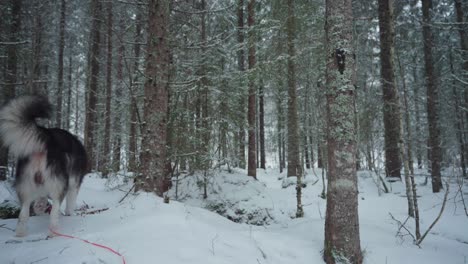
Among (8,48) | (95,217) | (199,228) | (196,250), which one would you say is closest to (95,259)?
(196,250)

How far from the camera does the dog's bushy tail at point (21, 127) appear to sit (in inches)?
135

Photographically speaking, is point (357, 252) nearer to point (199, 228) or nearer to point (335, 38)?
point (199, 228)

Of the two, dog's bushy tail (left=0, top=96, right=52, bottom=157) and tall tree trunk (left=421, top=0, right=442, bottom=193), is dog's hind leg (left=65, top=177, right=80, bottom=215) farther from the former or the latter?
tall tree trunk (left=421, top=0, right=442, bottom=193)

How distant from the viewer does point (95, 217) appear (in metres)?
4.09

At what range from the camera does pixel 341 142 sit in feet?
12.1

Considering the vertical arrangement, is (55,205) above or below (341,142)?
below

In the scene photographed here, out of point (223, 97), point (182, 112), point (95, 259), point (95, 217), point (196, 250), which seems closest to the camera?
point (95, 259)

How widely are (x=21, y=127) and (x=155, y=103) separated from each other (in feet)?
6.87

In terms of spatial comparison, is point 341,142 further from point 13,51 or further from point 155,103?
point 13,51

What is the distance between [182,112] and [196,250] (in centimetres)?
501

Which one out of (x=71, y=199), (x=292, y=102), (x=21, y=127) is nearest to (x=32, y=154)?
(x=21, y=127)

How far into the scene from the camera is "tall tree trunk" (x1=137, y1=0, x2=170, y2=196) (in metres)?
4.94

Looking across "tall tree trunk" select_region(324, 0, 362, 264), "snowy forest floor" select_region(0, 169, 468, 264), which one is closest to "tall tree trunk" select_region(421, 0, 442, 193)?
"snowy forest floor" select_region(0, 169, 468, 264)

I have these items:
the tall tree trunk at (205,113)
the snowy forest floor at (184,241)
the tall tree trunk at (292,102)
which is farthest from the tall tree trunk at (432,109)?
the tall tree trunk at (205,113)
